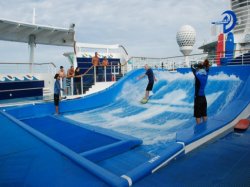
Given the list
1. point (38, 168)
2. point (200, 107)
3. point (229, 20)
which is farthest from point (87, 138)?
point (229, 20)

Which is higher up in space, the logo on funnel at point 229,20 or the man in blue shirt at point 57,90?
the logo on funnel at point 229,20

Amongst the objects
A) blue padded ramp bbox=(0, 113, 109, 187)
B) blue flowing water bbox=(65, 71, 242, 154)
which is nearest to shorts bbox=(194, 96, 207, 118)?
blue flowing water bbox=(65, 71, 242, 154)

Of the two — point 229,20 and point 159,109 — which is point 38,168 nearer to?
point 159,109

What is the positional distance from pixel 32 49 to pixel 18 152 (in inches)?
493

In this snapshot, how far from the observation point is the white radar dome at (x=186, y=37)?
37094 mm

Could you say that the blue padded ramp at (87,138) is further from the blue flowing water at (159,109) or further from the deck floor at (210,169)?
the deck floor at (210,169)

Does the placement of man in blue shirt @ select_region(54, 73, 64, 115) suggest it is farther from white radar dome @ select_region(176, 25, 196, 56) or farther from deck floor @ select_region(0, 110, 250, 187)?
white radar dome @ select_region(176, 25, 196, 56)

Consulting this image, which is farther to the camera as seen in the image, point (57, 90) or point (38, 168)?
point (57, 90)

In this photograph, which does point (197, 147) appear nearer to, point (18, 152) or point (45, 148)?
point (45, 148)

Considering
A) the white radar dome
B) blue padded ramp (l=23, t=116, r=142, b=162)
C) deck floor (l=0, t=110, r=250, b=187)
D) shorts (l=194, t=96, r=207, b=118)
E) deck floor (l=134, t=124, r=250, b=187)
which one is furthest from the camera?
the white radar dome

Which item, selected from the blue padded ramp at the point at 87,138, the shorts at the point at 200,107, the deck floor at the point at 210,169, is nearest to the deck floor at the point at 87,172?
the deck floor at the point at 210,169

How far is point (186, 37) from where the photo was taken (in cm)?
3747

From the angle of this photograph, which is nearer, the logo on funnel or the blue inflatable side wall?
the blue inflatable side wall

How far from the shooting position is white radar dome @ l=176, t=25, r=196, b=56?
37094mm
